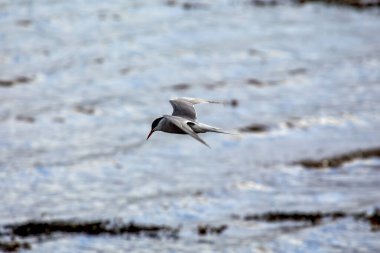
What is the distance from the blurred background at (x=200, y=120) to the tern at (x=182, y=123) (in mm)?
5368

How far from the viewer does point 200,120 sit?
2653 centimetres

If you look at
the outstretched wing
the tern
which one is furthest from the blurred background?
the tern

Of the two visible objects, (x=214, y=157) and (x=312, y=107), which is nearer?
(x=214, y=157)

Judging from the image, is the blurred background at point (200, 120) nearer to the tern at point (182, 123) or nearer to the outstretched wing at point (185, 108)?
the outstretched wing at point (185, 108)

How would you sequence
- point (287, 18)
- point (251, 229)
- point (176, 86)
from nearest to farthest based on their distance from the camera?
point (251, 229)
point (176, 86)
point (287, 18)

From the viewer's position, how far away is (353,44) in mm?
35000

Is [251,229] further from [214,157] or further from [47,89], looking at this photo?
[47,89]

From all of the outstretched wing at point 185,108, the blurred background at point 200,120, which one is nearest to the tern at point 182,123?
the outstretched wing at point 185,108

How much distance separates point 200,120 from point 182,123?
14788 mm

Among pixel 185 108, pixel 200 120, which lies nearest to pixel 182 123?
pixel 185 108

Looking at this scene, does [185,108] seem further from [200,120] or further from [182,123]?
[200,120]

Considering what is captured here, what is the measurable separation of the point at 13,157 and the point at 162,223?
19.3 ft

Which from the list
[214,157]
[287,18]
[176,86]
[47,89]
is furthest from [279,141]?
[287,18]

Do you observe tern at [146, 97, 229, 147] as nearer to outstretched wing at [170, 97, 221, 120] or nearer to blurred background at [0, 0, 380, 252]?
outstretched wing at [170, 97, 221, 120]
